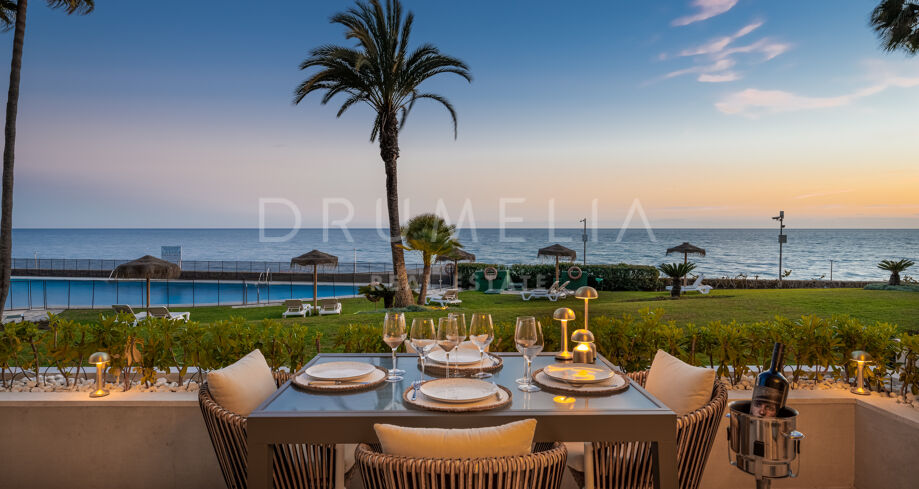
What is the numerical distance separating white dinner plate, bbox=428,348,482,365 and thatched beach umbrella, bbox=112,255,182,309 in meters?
11.9

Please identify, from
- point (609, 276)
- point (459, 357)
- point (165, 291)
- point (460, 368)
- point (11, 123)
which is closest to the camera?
point (460, 368)

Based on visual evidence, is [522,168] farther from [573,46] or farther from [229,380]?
[229,380]

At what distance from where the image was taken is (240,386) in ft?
7.39

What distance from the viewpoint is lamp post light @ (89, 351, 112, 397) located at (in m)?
2.98

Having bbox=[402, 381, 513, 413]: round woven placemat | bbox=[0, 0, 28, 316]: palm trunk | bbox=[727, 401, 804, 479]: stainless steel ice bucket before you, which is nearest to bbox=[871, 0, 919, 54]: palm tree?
bbox=[727, 401, 804, 479]: stainless steel ice bucket

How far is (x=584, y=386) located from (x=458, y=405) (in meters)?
0.61

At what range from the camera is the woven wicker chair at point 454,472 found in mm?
1511

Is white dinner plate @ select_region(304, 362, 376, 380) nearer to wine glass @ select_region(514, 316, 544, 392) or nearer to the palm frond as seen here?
wine glass @ select_region(514, 316, 544, 392)

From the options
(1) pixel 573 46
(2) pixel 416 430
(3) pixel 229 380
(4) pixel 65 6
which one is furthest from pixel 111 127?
(2) pixel 416 430

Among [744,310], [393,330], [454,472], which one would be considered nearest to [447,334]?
[393,330]

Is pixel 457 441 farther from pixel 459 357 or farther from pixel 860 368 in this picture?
pixel 860 368

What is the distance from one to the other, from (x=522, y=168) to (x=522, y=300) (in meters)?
9.51

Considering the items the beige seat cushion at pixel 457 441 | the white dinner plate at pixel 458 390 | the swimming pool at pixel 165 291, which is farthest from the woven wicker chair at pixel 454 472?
the swimming pool at pixel 165 291

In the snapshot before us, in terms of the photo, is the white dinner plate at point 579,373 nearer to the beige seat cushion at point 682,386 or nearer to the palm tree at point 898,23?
the beige seat cushion at point 682,386
